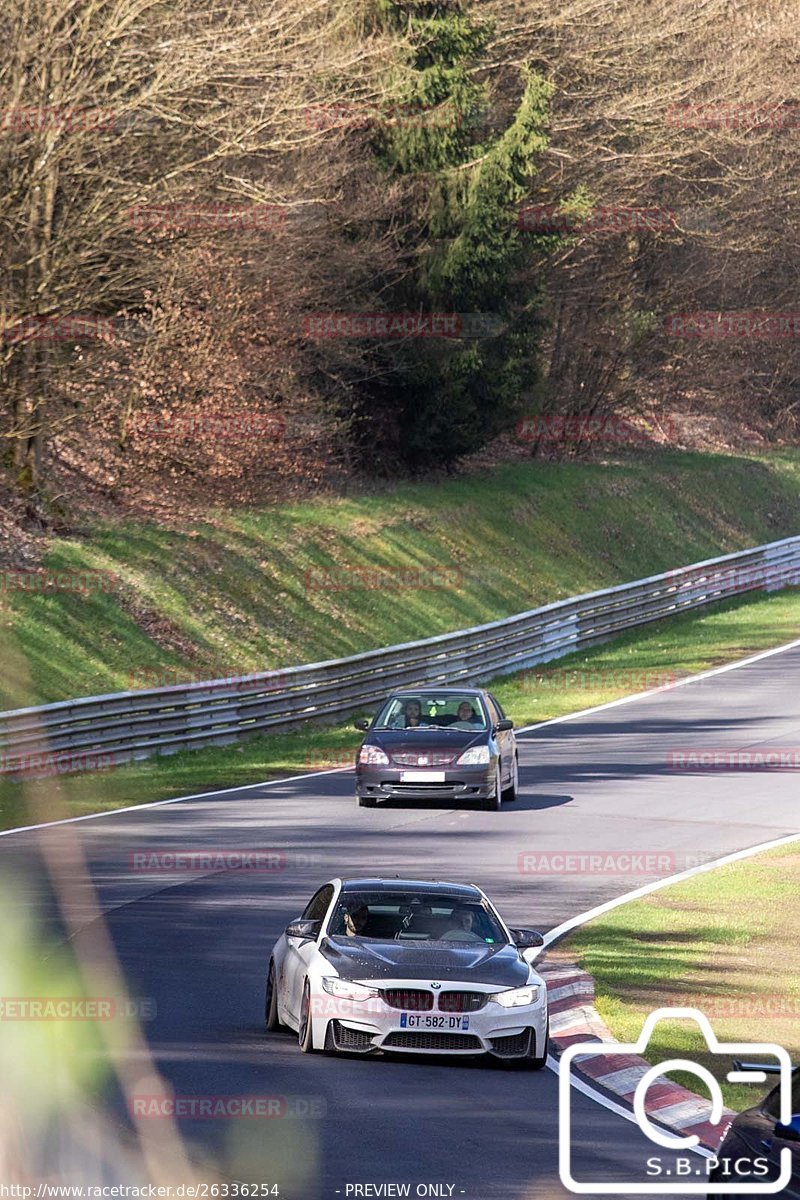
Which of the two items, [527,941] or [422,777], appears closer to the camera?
[527,941]

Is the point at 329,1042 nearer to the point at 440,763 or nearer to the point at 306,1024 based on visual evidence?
the point at 306,1024

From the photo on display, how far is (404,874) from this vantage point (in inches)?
747

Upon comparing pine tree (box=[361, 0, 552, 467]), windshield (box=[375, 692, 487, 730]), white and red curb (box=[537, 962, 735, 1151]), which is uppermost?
pine tree (box=[361, 0, 552, 467])

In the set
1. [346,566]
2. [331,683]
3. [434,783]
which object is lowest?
[331,683]

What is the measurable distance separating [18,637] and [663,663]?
52.4ft

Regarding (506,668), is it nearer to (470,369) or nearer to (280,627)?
(280,627)

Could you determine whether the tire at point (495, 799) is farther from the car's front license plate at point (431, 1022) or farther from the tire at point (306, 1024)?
the car's front license plate at point (431, 1022)

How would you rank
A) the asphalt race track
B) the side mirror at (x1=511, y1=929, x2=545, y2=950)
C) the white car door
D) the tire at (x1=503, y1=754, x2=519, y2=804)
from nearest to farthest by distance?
the asphalt race track → the white car door → the side mirror at (x1=511, y1=929, x2=545, y2=950) → the tire at (x1=503, y1=754, x2=519, y2=804)

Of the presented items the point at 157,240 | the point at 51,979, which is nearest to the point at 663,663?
the point at 157,240

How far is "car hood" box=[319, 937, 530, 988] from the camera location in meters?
12.0

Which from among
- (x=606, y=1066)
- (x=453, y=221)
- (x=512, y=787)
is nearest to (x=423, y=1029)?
(x=606, y=1066)

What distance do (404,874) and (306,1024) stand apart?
7.01 m

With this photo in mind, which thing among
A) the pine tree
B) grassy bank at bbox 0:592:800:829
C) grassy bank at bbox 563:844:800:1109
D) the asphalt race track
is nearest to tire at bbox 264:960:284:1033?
the asphalt race track

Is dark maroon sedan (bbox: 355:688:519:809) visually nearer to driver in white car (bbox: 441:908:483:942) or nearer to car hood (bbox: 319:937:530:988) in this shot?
driver in white car (bbox: 441:908:483:942)
